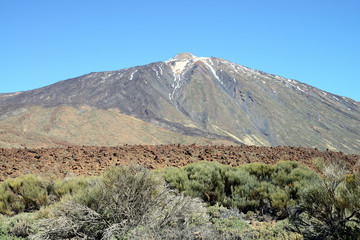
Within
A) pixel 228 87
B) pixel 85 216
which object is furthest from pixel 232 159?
pixel 228 87

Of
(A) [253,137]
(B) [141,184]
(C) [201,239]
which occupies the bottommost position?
(C) [201,239]

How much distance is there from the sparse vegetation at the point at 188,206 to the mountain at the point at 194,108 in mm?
32935

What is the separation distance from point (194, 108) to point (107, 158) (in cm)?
8091

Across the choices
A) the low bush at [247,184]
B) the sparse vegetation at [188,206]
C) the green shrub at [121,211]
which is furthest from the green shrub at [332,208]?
the green shrub at [121,211]

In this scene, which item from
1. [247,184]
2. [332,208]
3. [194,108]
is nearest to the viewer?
[332,208]

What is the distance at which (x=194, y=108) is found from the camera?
90.4 metres

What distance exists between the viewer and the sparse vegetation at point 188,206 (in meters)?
4.67

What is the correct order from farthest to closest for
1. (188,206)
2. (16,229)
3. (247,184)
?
(247,184)
(16,229)
(188,206)

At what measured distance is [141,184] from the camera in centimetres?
568

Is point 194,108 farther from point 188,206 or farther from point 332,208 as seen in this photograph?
point 332,208

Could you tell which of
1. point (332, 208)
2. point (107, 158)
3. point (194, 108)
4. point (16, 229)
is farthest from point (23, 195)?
point (194, 108)

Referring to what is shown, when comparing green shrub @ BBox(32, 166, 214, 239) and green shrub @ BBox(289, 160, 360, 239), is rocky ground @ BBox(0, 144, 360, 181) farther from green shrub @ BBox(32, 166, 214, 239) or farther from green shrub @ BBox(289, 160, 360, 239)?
green shrub @ BBox(289, 160, 360, 239)

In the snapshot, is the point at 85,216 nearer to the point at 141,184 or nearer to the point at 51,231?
the point at 51,231

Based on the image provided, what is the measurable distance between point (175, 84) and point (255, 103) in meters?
33.8
